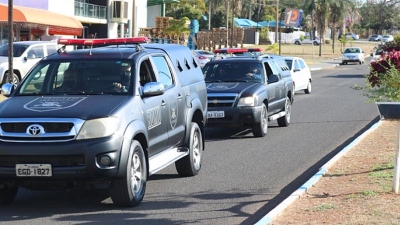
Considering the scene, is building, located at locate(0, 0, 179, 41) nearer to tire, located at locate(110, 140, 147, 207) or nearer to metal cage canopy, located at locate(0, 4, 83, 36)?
metal cage canopy, located at locate(0, 4, 83, 36)

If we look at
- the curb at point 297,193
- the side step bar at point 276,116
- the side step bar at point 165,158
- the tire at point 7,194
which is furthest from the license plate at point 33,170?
the side step bar at point 276,116

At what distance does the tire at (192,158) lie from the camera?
36.1 feet

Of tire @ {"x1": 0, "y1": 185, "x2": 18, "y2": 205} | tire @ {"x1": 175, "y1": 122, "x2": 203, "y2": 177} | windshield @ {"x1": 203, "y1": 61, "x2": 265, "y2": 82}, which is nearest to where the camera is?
tire @ {"x1": 0, "y1": 185, "x2": 18, "y2": 205}

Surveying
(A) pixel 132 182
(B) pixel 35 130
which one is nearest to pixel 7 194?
(B) pixel 35 130

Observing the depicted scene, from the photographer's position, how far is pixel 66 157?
8328 millimetres

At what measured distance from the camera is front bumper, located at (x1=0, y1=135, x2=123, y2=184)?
325 inches

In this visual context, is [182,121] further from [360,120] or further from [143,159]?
[360,120]

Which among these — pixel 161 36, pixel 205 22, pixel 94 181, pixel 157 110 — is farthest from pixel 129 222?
pixel 205 22

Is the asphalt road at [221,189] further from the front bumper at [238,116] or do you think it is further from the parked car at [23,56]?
the parked car at [23,56]

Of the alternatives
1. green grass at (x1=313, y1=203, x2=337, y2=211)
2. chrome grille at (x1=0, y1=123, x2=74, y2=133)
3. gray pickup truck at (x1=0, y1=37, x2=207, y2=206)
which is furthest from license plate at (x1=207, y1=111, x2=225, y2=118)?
chrome grille at (x1=0, y1=123, x2=74, y2=133)

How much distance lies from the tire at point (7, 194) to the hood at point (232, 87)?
7261 mm

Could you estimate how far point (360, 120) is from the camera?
19.7 metres

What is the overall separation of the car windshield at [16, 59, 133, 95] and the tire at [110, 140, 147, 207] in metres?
0.87

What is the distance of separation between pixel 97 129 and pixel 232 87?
7941 millimetres
